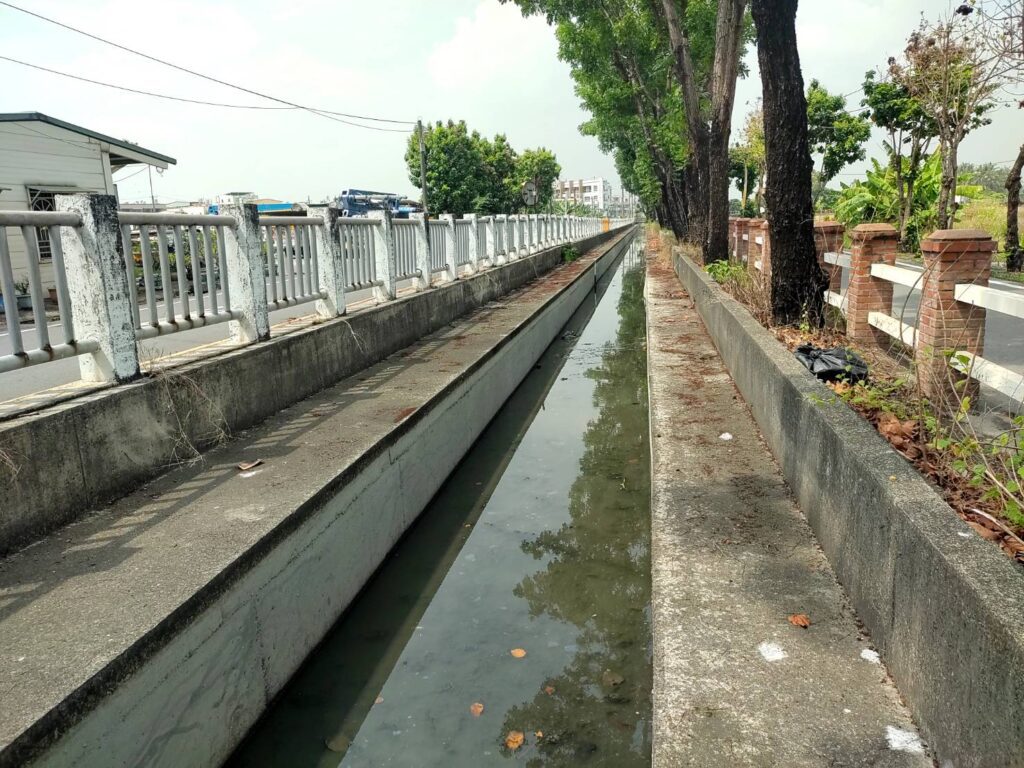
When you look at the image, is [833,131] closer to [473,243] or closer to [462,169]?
[462,169]

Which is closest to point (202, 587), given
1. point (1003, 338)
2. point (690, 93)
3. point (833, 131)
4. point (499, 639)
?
point (499, 639)

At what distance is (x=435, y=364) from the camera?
792cm

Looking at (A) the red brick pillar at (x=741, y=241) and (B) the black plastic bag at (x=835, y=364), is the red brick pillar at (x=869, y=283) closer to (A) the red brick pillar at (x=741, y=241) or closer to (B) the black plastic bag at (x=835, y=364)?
(B) the black plastic bag at (x=835, y=364)

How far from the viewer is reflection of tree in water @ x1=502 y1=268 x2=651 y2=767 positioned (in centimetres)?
354

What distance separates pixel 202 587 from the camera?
303cm

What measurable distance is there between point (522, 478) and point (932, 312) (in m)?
3.70

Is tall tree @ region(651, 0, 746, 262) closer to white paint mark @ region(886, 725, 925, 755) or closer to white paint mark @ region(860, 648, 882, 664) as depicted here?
white paint mark @ region(860, 648, 882, 664)

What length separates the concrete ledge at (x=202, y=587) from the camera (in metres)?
2.48

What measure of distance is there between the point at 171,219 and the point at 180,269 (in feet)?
1.08

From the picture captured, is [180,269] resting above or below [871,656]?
above

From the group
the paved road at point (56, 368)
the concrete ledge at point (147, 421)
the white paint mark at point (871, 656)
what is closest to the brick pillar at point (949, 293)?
the white paint mark at point (871, 656)

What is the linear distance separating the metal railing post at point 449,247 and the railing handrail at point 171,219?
6516mm

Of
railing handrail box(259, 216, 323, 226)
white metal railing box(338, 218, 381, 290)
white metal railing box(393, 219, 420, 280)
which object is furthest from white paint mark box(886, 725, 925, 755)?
white metal railing box(393, 219, 420, 280)

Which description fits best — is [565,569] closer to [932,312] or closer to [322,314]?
[932,312]
